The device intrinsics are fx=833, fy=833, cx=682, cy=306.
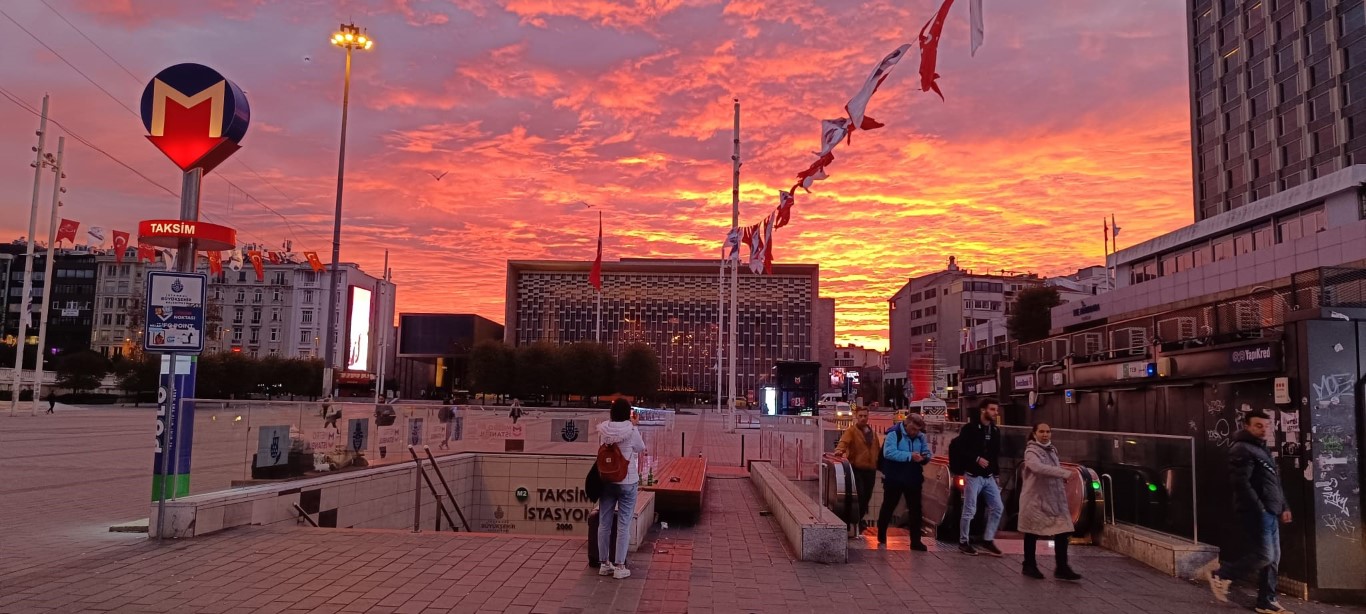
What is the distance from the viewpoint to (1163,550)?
889 cm

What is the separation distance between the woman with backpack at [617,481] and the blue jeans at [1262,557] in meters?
5.46

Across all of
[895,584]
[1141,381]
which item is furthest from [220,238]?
[1141,381]

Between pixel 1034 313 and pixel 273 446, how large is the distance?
68589mm

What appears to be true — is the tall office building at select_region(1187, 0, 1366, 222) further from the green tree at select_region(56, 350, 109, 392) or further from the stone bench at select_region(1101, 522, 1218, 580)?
the green tree at select_region(56, 350, 109, 392)

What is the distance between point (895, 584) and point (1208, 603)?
2.78 meters

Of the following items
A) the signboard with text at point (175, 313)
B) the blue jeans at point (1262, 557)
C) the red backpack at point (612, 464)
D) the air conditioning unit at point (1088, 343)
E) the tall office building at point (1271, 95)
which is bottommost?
the blue jeans at point (1262, 557)

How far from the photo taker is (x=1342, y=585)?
8250 millimetres

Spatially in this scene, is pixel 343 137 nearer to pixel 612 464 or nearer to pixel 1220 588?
pixel 612 464

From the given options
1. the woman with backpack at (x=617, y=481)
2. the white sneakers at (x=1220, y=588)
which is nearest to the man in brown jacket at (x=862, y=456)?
the white sneakers at (x=1220, y=588)

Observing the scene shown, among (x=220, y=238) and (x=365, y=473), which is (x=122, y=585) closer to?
(x=220, y=238)

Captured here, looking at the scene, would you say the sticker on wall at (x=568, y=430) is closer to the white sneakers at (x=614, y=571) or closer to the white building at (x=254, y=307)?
the white sneakers at (x=614, y=571)

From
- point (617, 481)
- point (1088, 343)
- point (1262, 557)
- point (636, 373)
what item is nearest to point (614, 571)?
point (617, 481)

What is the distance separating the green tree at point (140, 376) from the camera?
70.8 metres

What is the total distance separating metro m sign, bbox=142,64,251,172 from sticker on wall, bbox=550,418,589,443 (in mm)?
12544
